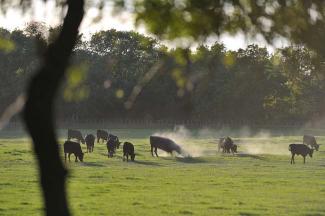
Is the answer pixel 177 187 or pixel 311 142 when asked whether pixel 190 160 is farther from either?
pixel 311 142

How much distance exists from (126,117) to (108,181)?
73618mm

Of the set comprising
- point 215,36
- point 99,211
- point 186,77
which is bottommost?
point 99,211

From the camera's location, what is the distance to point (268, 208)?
18547 millimetres

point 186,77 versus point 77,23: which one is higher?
point 77,23

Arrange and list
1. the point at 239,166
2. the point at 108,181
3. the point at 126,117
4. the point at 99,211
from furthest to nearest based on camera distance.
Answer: the point at 126,117 → the point at 239,166 → the point at 108,181 → the point at 99,211

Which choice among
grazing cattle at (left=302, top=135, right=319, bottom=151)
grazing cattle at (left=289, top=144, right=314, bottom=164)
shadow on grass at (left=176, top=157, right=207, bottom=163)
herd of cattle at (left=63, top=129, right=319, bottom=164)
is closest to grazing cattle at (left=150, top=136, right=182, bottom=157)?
herd of cattle at (left=63, top=129, right=319, bottom=164)

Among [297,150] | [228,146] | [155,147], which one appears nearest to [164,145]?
[155,147]

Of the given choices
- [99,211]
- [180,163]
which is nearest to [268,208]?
[99,211]

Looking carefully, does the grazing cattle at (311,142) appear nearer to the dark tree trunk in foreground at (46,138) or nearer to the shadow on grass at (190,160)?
the shadow on grass at (190,160)

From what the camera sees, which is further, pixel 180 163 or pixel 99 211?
pixel 180 163

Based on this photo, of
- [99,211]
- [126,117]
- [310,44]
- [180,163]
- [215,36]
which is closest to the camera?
[310,44]

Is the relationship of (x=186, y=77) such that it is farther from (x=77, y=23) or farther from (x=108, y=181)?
(x=108, y=181)

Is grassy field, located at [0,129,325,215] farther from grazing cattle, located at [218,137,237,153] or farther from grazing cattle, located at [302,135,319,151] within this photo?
grazing cattle, located at [302,135,319,151]

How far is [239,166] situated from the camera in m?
34.2
